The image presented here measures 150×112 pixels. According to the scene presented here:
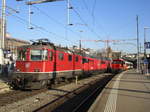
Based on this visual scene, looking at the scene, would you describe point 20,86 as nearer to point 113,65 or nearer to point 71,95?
point 71,95

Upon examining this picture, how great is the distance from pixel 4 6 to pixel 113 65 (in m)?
A: 30.8

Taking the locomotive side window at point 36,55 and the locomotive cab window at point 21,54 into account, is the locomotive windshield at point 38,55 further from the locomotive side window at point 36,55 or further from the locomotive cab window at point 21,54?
the locomotive cab window at point 21,54

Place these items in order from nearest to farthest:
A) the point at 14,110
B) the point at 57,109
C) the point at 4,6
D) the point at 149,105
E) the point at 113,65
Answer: the point at 149,105 → the point at 14,110 → the point at 57,109 → the point at 4,6 → the point at 113,65

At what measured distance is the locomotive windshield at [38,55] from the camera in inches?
601

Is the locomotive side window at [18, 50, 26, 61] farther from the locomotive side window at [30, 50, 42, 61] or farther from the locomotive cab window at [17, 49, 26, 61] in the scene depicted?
the locomotive side window at [30, 50, 42, 61]

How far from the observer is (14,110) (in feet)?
31.3

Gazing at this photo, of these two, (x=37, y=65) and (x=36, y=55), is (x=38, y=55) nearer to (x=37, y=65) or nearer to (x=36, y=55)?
(x=36, y=55)

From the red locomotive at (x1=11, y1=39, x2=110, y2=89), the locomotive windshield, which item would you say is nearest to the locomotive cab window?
the red locomotive at (x1=11, y1=39, x2=110, y2=89)

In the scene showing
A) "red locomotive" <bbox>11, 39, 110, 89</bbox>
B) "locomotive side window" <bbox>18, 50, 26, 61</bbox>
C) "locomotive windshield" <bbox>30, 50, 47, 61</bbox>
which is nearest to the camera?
"red locomotive" <bbox>11, 39, 110, 89</bbox>

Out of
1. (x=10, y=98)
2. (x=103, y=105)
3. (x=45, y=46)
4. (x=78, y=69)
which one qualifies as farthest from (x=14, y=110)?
(x=78, y=69)

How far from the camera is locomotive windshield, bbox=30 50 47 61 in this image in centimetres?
1527

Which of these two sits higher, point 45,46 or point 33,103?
point 45,46

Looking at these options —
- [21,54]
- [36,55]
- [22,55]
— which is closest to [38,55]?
[36,55]

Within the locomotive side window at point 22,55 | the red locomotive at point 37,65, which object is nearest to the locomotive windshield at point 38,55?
the red locomotive at point 37,65
